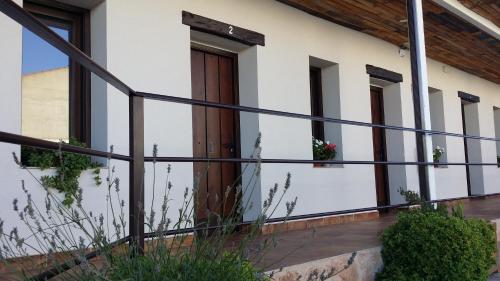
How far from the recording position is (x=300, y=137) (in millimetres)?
5355

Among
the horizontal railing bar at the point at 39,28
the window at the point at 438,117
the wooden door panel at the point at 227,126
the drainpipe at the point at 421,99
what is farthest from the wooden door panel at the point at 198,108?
the window at the point at 438,117

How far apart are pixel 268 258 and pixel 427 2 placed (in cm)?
390

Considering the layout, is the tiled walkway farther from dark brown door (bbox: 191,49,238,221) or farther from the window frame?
the window frame

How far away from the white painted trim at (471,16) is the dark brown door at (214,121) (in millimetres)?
2379

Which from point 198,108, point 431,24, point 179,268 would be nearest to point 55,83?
point 198,108

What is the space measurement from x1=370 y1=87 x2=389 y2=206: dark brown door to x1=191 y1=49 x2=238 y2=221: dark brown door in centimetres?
278

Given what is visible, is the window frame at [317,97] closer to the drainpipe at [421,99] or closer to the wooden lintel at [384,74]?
the wooden lintel at [384,74]

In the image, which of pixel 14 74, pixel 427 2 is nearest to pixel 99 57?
pixel 14 74

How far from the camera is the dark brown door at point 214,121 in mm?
Answer: 4797

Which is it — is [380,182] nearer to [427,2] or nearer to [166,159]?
[427,2]

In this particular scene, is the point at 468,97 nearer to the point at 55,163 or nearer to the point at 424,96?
the point at 424,96

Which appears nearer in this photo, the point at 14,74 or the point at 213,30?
the point at 14,74

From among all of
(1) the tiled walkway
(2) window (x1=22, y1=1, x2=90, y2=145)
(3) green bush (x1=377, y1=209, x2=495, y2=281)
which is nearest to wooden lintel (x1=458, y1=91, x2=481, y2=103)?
(1) the tiled walkway

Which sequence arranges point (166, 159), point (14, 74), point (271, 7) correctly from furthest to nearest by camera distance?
point (271, 7) < point (14, 74) < point (166, 159)
